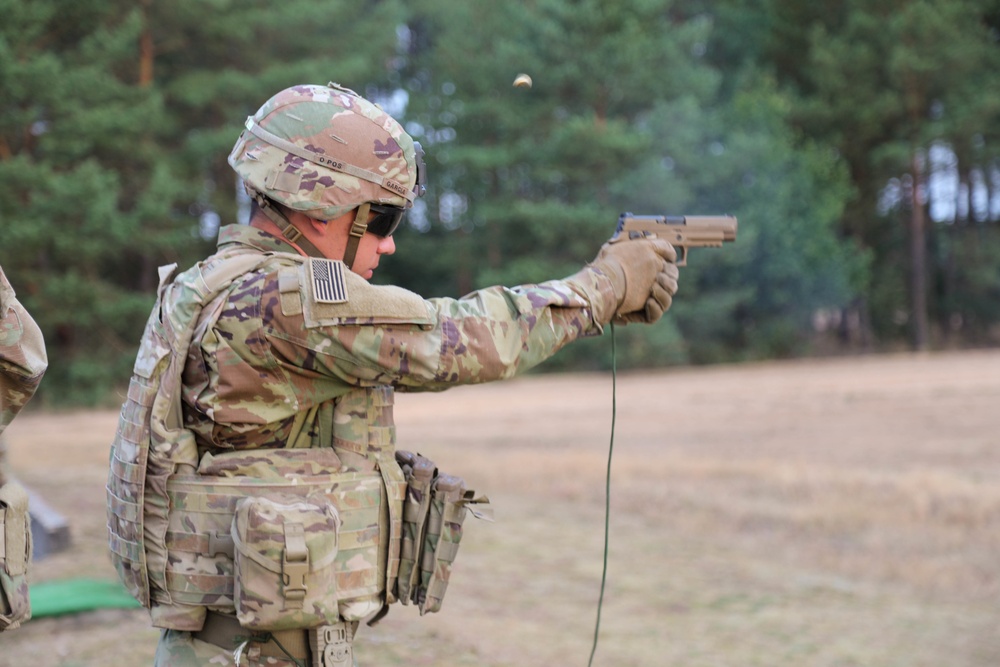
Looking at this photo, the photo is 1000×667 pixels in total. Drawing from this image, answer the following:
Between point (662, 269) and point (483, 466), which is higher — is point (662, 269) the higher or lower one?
the higher one

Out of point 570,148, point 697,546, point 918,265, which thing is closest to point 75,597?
point 697,546

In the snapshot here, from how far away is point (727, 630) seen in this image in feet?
18.9

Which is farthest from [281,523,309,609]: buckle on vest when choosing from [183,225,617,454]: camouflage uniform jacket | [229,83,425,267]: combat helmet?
[229,83,425,267]: combat helmet

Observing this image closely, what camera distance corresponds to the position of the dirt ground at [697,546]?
537 centimetres

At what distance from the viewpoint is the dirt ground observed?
537 cm

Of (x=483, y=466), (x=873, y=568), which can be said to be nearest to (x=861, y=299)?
(x=483, y=466)

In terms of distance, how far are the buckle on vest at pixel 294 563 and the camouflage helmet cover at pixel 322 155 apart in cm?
78

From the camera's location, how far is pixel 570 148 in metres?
26.6

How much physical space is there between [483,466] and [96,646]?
5.90 m

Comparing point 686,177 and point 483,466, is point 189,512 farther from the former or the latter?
point 686,177

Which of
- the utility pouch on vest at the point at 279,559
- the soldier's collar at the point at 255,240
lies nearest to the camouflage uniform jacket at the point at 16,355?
the soldier's collar at the point at 255,240

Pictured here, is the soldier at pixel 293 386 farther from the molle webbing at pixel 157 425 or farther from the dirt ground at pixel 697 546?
the dirt ground at pixel 697 546

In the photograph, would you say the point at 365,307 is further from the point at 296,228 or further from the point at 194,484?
the point at 194,484

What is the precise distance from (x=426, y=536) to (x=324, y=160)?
1003 mm
